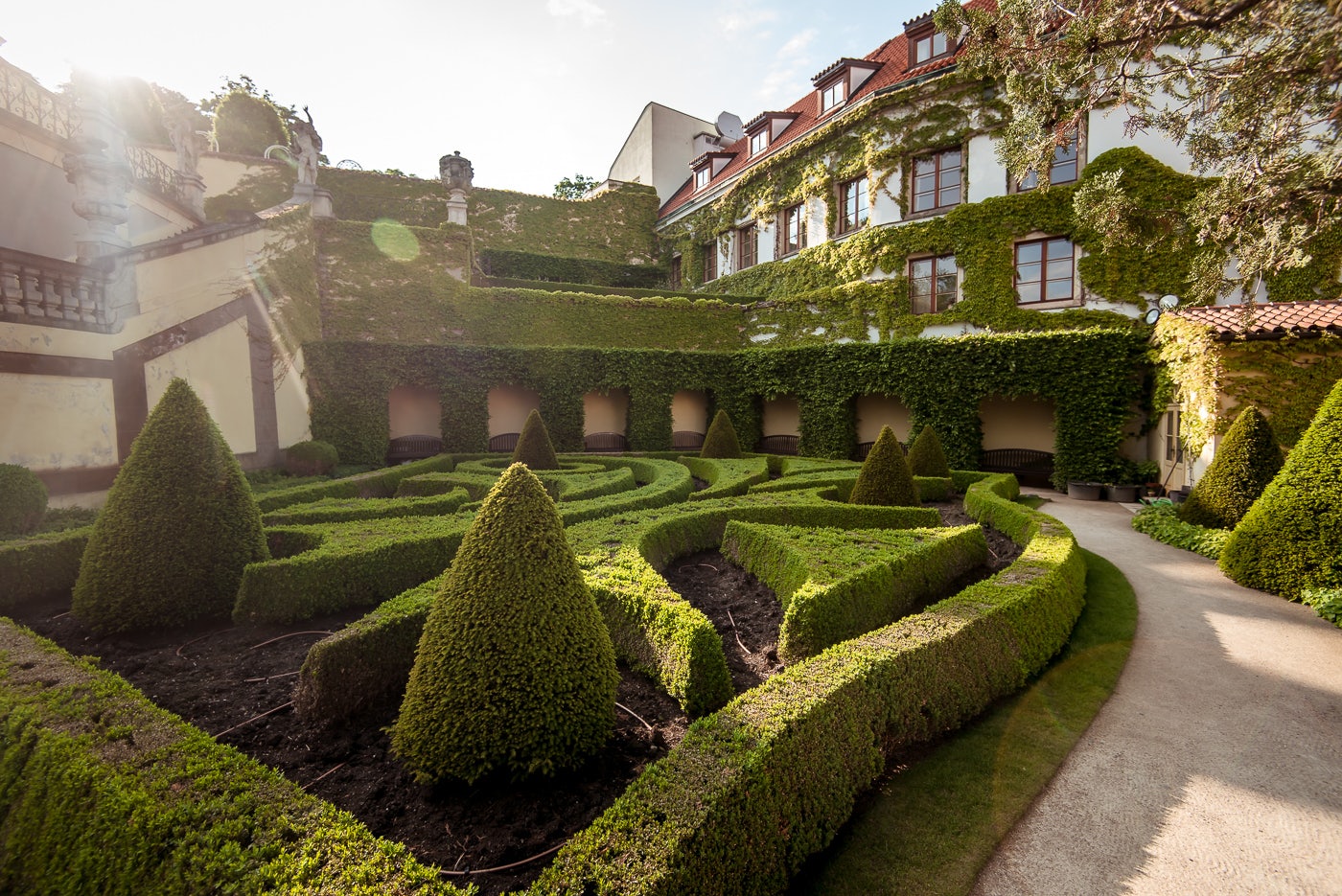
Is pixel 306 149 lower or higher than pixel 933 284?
higher

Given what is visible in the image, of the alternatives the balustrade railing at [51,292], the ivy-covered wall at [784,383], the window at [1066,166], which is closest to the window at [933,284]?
the ivy-covered wall at [784,383]

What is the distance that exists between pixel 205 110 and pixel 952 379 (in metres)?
41.7

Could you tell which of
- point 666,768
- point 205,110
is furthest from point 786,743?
point 205,110

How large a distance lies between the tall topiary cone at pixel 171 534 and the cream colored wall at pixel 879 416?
19998 millimetres

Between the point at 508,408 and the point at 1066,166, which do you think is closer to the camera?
the point at 1066,166

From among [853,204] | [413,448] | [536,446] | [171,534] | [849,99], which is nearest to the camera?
[171,534]

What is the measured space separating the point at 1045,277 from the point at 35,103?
87.1 ft

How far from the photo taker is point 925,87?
1992cm

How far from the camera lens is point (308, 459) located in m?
14.5

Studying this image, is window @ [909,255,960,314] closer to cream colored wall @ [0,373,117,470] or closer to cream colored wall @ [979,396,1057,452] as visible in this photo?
cream colored wall @ [979,396,1057,452]

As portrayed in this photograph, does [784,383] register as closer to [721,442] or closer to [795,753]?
[721,442]

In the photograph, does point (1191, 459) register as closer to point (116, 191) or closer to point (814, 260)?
point (814, 260)

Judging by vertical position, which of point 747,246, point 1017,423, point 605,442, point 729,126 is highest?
point 729,126

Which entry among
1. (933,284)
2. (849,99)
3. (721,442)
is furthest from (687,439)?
(849,99)
